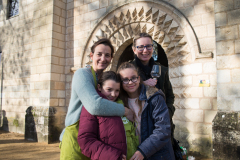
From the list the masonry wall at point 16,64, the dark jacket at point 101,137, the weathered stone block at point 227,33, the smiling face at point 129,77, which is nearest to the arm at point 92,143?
the dark jacket at point 101,137

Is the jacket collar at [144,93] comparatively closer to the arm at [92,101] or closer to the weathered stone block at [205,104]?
the arm at [92,101]

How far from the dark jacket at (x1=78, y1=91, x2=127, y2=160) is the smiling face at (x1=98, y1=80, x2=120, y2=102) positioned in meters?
0.22

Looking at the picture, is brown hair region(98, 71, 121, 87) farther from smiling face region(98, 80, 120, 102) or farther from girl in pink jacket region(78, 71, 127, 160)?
girl in pink jacket region(78, 71, 127, 160)

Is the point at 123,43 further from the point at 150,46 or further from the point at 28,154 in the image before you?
the point at 28,154

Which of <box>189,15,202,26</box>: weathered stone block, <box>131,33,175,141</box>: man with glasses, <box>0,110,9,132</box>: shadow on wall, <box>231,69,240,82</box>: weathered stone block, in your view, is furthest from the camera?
<box>0,110,9,132</box>: shadow on wall

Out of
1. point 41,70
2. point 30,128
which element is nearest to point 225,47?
point 41,70

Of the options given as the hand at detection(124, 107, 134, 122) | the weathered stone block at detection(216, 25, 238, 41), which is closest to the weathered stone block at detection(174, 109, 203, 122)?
A: the weathered stone block at detection(216, 25, 238, 41)

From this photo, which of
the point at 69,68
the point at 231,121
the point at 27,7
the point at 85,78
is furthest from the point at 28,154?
the point at 27,7

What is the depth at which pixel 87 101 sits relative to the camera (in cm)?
140

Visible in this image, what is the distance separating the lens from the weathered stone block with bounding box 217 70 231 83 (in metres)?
3.16

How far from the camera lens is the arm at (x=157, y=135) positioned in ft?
4.59

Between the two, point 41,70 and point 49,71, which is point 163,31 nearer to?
point 49,71

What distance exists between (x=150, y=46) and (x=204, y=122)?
2.72 metres

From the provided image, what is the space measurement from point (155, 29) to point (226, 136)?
2805 millimetres
